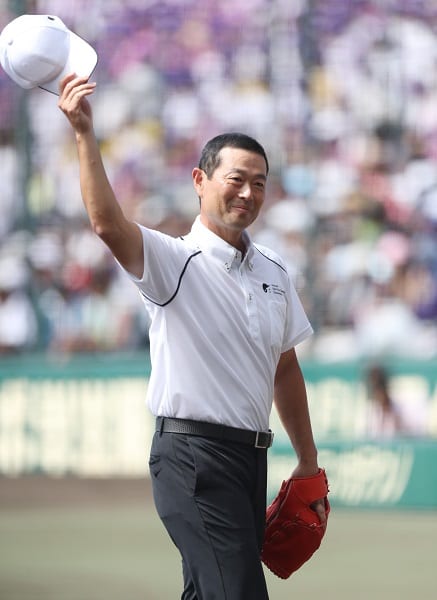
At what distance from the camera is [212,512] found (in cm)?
373

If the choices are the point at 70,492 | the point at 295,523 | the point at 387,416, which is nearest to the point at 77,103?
the point at 295,523

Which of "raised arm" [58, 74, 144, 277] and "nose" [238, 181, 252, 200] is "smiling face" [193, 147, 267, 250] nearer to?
"nose" [238, 181, 252, 200]

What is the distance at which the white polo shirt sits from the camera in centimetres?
377

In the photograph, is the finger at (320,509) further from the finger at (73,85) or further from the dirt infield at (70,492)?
the dirt infield at (70,492)

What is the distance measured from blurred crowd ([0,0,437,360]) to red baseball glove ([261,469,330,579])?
5.42 meters

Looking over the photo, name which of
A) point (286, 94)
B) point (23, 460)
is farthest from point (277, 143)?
point (23, 460)

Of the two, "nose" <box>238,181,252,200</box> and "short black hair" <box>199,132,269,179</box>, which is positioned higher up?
"short black hair" <box>199,132,269,179</box>

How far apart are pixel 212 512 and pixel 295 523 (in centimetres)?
54

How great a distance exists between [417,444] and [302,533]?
5.05 meters

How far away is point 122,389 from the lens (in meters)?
10.2

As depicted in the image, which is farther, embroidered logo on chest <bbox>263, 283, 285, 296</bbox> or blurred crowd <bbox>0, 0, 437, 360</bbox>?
blurred crowd <bbox>0, 0, 437, 360</bbox>

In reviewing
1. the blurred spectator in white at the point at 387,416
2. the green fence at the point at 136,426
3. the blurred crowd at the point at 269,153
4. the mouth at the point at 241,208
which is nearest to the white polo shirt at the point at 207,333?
the mouth at the point at 241,208

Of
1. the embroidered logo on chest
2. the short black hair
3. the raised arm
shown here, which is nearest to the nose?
the short black hair

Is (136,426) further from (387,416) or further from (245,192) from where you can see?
(245,192)
